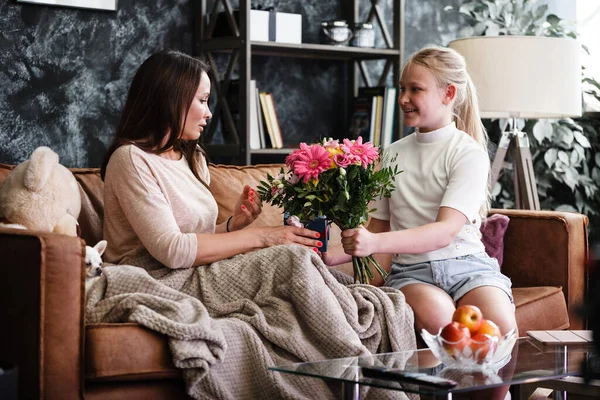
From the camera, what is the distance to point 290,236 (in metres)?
2.54

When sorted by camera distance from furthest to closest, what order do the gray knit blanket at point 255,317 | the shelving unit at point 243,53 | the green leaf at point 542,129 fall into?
the green leaf at point 542,129 < the shelving unit at point 243,53 < the gray knit blanket at point 255,317

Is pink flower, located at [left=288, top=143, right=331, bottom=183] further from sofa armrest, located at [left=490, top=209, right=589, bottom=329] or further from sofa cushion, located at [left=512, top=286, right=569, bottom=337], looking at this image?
sofa armrest, located at [left=490, top=209, right=589, bottom=329]

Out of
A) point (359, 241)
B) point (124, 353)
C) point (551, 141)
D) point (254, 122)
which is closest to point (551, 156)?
point (551, 141)

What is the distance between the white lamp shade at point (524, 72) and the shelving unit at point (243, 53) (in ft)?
1.63

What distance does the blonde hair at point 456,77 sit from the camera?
2762mm

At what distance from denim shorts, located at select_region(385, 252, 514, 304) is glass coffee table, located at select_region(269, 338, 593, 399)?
0.52 m

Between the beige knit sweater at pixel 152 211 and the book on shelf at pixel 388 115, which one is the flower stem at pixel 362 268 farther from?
the book on shelf at pixel 388 115

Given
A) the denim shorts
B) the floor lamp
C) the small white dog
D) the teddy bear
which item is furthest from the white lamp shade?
the small white dog

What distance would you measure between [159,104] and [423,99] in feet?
2.64

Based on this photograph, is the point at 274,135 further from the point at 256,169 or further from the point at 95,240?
the point at 95,240

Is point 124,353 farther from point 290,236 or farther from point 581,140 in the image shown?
point 581,140

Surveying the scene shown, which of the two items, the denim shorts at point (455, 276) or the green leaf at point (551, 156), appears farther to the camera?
the green leaf at point (551, 156)

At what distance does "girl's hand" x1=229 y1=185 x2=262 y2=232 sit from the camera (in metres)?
2.65

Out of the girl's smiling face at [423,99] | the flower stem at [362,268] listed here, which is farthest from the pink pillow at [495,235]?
the flower stem at [362,268]
